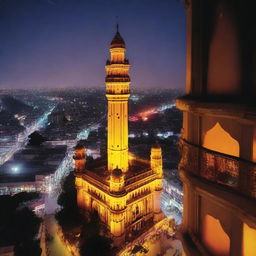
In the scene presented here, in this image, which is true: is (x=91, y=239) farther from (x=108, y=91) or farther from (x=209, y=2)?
(x=209, y=2)

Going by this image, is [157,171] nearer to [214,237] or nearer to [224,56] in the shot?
[214,237]

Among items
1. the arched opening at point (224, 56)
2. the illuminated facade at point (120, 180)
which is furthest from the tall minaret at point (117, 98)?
the arched opening at point (224, 56)

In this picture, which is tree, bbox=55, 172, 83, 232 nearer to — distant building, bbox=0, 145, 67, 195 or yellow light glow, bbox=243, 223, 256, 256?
distant building, bbox=0, 145, 67, 195

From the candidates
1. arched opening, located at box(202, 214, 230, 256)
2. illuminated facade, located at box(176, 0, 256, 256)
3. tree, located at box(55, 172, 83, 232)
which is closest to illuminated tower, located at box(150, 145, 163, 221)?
tree, located at box(55, 172, 83, 232)

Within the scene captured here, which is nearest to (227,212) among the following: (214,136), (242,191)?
(242,191)

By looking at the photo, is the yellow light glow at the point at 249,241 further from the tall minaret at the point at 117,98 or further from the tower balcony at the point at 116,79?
the tower balcony at the point at 116,79

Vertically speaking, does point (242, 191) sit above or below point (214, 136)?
below

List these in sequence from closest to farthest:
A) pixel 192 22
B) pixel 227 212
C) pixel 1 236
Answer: pixel 227 212 < pixel 192 22 < pixel 1 236
